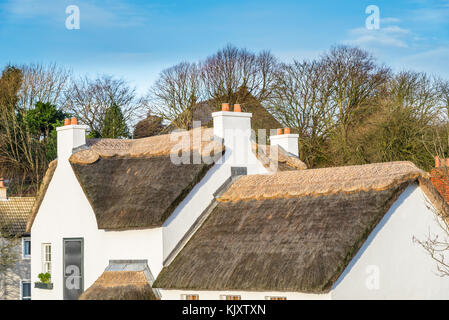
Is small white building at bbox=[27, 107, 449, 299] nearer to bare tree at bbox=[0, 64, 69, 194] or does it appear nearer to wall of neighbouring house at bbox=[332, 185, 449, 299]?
wall of neighbouring house at bbox=[332, 185, 449, 299]

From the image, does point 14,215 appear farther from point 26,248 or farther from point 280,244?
point 280,244

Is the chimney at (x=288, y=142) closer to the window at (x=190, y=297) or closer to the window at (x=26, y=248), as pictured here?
the window at (x=190, y=297)

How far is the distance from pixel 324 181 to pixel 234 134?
4163 mm

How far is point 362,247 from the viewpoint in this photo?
17.0m

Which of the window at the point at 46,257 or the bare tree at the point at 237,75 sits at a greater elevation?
the bare tree at the point at 237,75

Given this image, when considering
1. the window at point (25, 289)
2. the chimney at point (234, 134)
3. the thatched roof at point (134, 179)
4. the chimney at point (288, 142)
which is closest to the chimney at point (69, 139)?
the thatched roof at point (134, 179)

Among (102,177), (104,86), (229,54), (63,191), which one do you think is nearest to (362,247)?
(102,177)

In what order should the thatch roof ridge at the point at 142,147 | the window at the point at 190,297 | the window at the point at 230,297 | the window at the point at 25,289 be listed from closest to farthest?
the window at the point at 230,297, the window at the point at 190,297, the thatch roof ridge at the point at 142,147, the window at the point at 25,289

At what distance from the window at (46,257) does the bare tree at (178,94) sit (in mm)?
21071

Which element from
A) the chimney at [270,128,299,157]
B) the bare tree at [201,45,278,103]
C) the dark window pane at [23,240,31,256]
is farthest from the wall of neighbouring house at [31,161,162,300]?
the bare tree at [201,45,278,103]

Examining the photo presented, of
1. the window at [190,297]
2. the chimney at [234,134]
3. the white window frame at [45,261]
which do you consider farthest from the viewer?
the white window frame at [45,261]

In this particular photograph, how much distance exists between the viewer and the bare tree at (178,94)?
4491cm

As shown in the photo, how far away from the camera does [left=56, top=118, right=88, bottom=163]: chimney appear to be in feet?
75.2
